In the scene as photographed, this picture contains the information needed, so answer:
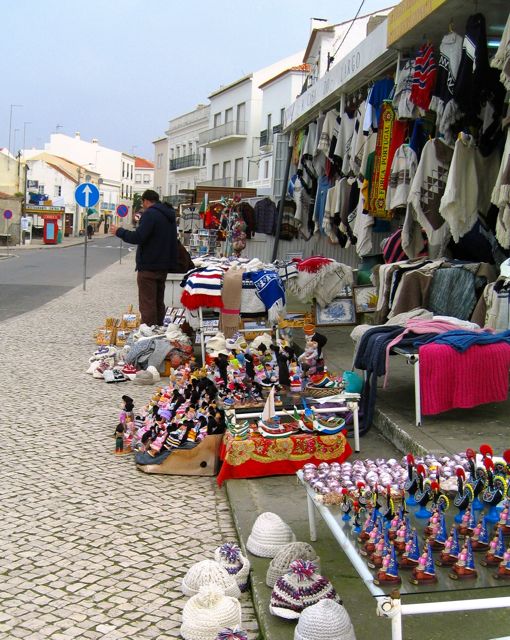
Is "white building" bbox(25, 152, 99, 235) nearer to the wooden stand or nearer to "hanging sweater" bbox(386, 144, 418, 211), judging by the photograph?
"hanging sweater" bbox(386, 144, 418, 211)

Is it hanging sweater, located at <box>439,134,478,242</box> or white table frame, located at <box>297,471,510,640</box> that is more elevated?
hanging sweater, located at <box>439,134,478,242</box>

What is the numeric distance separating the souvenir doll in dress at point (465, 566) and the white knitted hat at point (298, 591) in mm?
517

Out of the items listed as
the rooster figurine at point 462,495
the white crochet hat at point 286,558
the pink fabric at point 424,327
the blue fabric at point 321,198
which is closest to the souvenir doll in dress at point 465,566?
the rooster figurine at point 462,495

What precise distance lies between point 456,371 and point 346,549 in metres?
2.30

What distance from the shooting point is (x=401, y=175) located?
296 inches

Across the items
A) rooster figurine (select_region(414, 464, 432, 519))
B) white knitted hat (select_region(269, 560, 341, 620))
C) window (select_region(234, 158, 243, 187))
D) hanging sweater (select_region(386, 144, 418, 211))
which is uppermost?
window (select_region(234, 158, 243, 187))

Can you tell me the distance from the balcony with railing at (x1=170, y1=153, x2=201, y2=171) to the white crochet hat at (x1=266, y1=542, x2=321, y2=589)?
5085 cm

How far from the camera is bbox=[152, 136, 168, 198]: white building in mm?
62719

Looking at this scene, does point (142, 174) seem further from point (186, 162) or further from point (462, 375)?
point (462, 375)

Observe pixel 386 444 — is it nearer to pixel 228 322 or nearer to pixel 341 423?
pixel 341 423

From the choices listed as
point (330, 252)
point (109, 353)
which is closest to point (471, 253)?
point (109, 353)

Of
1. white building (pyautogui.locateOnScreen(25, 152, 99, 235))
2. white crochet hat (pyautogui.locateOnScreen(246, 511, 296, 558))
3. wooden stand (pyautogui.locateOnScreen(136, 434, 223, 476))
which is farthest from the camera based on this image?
white building (pyautogui.locateOnScreen(25, 152, 99, 235))

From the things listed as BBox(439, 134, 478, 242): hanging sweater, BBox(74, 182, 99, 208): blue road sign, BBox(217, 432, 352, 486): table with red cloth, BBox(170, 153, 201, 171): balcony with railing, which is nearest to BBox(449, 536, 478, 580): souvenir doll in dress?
BBox(217, 432, 352, 486): table with red cloth

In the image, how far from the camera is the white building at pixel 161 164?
6272 cm
